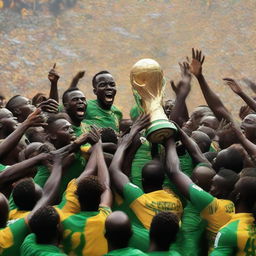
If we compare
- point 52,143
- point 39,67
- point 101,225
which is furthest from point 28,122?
point 39,67

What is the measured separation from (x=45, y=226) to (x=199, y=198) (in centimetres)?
114

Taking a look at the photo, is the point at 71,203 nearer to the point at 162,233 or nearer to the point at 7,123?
the point at 162,233

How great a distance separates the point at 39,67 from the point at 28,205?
1190 centimetres

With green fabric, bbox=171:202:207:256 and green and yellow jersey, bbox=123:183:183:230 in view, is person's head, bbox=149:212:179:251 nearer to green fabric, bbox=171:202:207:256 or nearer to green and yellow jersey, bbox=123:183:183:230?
green and yellow jersey, bbox=123:183:183:230

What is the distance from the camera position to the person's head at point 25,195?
500 centimetres

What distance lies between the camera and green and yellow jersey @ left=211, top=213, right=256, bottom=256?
14.9 ft

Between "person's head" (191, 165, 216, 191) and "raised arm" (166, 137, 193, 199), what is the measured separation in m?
0.17

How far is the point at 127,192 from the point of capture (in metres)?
5.21

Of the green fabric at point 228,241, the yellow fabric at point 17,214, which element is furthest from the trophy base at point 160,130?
the green fabric at point 228,241

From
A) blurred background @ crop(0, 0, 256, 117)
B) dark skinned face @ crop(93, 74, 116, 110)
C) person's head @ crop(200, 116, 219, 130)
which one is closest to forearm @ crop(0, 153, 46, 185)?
dark skinned face @ crop(93, 74, 116, 110)

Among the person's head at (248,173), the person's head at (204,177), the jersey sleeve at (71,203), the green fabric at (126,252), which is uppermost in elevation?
the person's head at (248,173)

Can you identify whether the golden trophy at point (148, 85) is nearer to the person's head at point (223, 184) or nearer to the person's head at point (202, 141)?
the person's head at point (202, 141)

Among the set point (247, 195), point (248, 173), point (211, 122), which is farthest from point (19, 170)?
point (211, 122)

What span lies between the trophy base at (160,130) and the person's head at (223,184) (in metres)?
0.64
